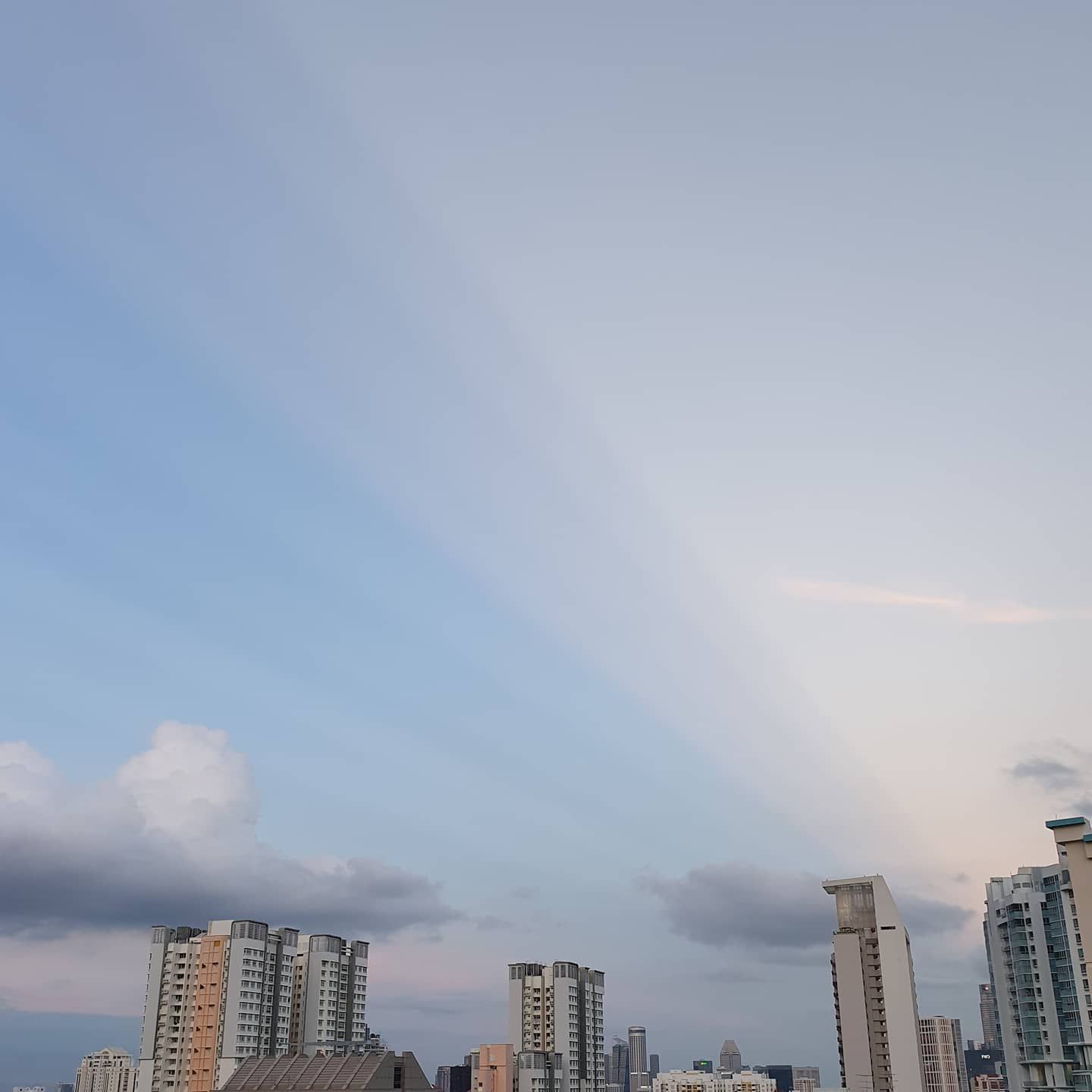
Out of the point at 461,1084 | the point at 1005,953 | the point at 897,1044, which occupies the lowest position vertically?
the point at 461,1084

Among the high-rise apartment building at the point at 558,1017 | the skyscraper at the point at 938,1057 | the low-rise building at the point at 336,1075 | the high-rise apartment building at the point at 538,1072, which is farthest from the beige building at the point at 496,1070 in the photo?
the skyscraper at the point at 938,1057

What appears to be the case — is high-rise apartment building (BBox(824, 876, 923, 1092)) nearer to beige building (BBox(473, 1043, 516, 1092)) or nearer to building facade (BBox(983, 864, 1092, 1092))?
building facade (BBox(983, 864, 1092, 1092))

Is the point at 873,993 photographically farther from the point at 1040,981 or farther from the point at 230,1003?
the point at 230,1003

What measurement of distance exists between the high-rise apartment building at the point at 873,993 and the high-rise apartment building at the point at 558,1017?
63.4m

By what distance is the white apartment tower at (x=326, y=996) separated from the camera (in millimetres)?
134500

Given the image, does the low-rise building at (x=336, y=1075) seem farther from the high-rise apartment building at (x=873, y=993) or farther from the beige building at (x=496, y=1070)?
the beige building at (x=496, y=1070)

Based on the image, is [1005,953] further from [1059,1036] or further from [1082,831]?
[1082,831]

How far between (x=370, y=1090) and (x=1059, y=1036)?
2881 inches

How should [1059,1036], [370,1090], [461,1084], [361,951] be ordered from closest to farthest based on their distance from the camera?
[370,1090], [1059,1036], [361,951], [461,1084]

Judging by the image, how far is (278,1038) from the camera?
429 feet

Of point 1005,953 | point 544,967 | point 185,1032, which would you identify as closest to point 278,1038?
point 185,1032

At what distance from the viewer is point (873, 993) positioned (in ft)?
293

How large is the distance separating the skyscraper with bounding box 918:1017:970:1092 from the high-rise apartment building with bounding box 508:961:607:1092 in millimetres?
56511

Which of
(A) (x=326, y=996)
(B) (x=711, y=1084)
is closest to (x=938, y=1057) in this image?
(B) (x=711, y=1084)
